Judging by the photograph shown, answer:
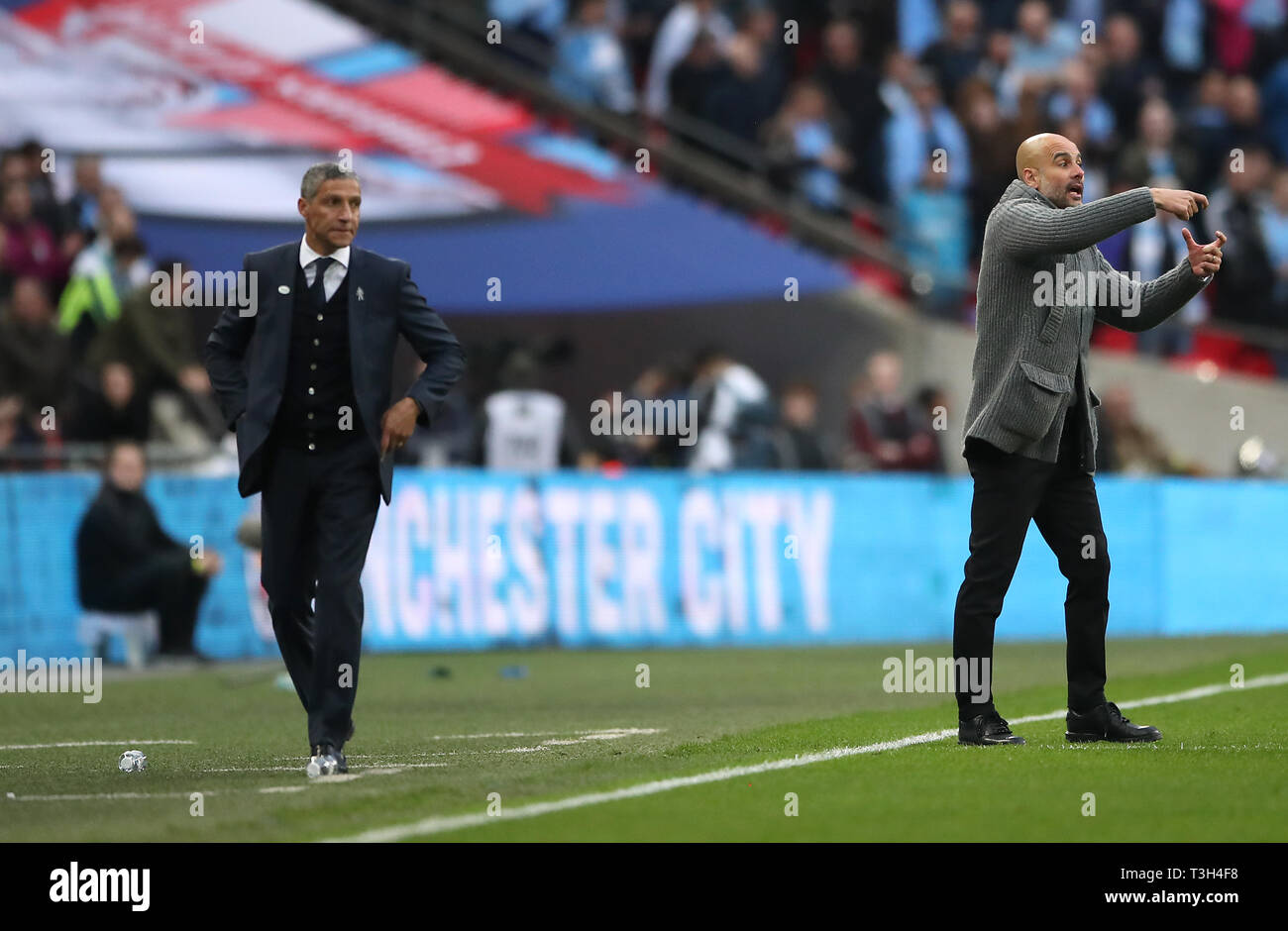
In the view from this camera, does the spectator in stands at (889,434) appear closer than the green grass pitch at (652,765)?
No

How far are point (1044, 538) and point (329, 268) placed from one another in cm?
293

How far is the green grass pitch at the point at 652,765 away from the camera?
7027mm

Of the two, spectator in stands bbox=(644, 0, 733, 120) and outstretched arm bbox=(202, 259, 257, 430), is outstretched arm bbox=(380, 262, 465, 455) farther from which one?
spectator in stands bbox=(644, 0, 733, 120)

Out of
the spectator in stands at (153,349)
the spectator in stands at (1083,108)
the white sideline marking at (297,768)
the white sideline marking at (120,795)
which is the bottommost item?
the white sideline marking at (120,795)

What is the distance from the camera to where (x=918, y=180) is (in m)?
23.8

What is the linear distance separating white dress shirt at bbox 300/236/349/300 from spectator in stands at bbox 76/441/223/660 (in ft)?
27.5

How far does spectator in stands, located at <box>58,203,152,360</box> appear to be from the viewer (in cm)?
1839

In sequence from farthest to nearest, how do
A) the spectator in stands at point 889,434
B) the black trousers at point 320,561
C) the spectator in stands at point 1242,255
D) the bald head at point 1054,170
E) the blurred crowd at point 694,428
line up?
1. the spectator in stands at point 1242,255
2. the spectator in stands at point 889,434
3. the blurred crowd at point 694,428
4. the bald head at point 1054,170
5. the black trousers at point 320,561

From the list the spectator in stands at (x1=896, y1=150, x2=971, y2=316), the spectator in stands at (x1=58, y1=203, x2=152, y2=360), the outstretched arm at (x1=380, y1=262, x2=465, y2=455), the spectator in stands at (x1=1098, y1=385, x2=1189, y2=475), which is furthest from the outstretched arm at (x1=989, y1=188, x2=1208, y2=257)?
the spectator in stands at (x1=896, y1=150, x2=971, y2=316)

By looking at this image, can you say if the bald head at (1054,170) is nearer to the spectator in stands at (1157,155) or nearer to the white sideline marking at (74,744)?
the white sideline marking at (74,744)

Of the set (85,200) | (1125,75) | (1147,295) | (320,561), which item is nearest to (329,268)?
(320,561)

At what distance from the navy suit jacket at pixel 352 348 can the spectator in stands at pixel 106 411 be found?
8.80m

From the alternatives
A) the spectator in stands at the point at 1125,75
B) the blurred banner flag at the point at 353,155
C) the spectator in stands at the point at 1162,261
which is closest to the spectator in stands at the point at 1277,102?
the spectator in stands at the point at 1125,75
